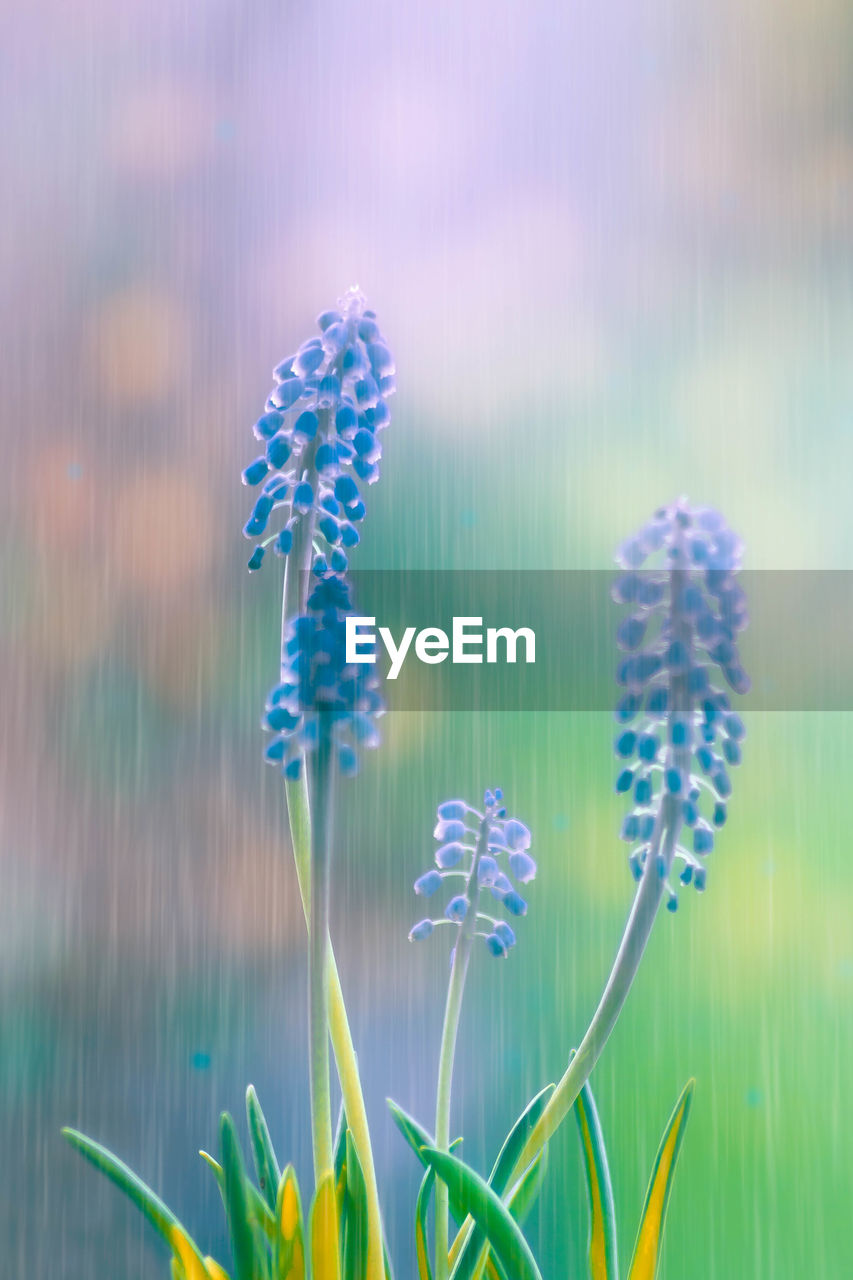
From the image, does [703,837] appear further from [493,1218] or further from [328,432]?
[328,432]

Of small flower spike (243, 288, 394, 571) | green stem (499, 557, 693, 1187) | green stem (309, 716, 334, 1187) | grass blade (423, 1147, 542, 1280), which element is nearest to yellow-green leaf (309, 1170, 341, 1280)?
green stem (309, 716, 334, 1187)

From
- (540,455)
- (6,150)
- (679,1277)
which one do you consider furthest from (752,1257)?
(6,150)

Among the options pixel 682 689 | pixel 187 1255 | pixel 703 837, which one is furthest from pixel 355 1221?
pixel 682 689

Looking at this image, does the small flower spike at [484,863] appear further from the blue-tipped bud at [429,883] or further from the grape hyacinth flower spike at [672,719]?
the grape hyacinth flower spike at [672,719]

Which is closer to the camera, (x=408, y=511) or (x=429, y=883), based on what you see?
(x=429, y=883)

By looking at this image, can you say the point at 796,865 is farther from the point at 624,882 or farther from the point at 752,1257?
the point at 752,1257

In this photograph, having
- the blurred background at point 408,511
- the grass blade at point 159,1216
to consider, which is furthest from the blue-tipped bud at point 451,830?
the grass blade at point 159,1216
